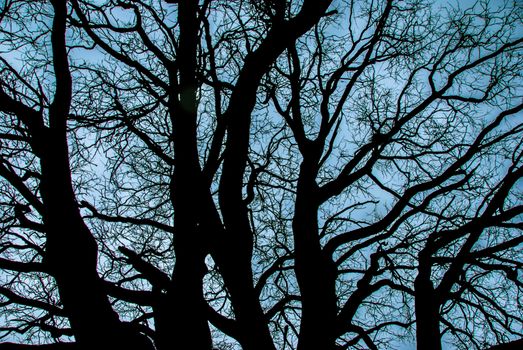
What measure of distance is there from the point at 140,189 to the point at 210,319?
2.60 m

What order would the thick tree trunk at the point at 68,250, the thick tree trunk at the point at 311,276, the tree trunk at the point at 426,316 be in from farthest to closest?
the thick tree trunk at the point at 311,276, the tree trunk at the point at 426,316, the thick tree trunk at the point at 68,250

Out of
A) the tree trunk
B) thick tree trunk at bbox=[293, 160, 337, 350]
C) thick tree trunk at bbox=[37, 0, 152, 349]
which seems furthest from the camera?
thick tree trunk at bbox=[293, 160, 337, 350]

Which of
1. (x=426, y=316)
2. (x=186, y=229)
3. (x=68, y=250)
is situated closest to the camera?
(x=68, y=250)

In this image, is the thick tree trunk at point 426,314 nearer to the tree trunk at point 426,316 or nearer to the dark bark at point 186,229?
the tree trunk at point 426,316

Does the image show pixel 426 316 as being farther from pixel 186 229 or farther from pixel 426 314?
pixel 186 229

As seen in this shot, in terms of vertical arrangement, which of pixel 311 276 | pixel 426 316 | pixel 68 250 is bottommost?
pixel 426 316

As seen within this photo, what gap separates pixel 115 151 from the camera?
18.2 ft

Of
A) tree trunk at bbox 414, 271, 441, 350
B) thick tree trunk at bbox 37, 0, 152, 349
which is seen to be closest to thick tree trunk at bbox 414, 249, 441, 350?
tree trunk at bbox 414, 271, 441, 350

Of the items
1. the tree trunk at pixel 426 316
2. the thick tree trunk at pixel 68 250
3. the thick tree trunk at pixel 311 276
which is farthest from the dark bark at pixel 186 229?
the tree trunk at pixel 426 316

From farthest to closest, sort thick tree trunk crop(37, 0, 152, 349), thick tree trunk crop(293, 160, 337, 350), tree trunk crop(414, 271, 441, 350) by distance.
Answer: thick tree trunk crop(293, 160, 337, 350) < tree trunk crop(414, 271, 441, 350) < thick tree trunk crop(37, 0, 152, 349)

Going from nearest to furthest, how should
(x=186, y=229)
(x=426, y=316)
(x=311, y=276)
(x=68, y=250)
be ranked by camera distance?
(x=68, y=250) → (x=426, y=316) → (x=186, y=229) → (x=311, y=276)

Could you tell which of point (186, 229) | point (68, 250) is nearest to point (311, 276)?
point (186, 229)

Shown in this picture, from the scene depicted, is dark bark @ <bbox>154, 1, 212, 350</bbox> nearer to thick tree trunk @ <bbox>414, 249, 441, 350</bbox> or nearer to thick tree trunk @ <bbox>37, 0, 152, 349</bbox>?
thick tree trunk @ <bbox>37, 0, 152, 349</bbox>

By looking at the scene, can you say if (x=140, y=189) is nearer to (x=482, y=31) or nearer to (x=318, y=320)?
(x=318, y=320)
